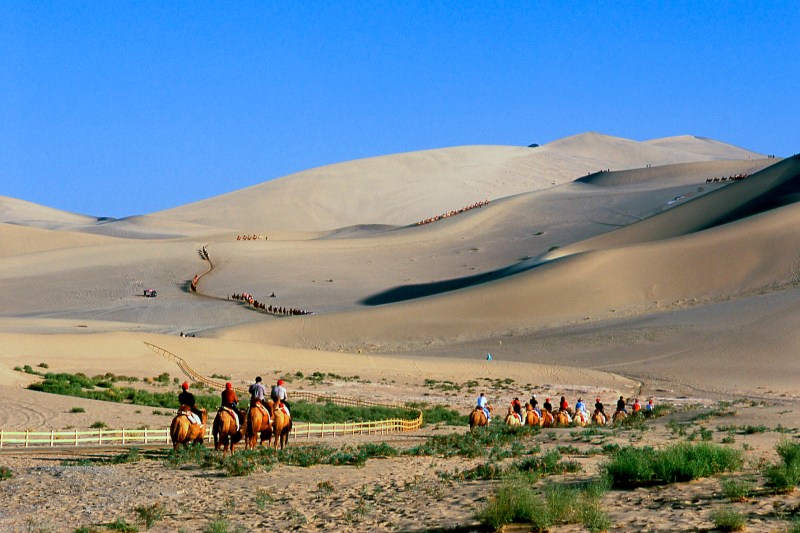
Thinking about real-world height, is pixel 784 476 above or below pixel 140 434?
below

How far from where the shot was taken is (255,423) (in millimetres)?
18844

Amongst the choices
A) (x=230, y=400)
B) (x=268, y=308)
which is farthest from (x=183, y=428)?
(x=268, y=308)

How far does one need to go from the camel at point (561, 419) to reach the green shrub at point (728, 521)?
16.3 meters

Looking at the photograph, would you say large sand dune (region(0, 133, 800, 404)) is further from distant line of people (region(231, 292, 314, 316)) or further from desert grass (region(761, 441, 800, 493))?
desert grass (region(761, 441, 800, 493))

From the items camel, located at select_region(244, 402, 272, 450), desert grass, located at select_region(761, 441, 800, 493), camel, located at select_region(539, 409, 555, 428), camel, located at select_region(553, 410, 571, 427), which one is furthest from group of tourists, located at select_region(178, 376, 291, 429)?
camel, located at select_region(553, 410, 571, 427)

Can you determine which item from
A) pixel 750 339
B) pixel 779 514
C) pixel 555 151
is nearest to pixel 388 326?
pixel 750 339

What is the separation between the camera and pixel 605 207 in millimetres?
104875

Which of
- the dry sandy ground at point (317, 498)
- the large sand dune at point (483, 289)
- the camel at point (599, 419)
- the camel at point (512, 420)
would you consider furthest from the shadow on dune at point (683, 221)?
the dry sandy ground at point (317, 498)

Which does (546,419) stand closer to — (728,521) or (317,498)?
(317,498)

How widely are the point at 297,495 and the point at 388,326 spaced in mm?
43005

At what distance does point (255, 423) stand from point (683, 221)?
63.9 meters

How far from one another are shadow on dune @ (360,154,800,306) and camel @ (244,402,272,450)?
164ft

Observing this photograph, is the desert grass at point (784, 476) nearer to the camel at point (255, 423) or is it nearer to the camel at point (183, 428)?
the camel at point (255, 423)

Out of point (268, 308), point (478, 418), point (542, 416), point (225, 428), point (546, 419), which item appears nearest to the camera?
point (225, 428)
